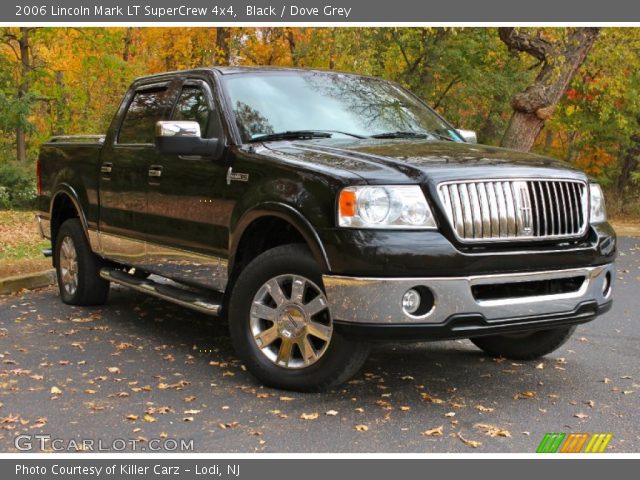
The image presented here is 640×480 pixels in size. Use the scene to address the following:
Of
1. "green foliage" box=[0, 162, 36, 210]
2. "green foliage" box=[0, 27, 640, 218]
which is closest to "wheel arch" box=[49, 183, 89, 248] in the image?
"green foliage" box=[0, 27, 640, 218]

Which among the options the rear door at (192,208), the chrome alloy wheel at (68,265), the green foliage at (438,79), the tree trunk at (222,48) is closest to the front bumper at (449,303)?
the rear door at (192,208)

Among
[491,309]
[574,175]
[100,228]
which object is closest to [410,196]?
[491,309]

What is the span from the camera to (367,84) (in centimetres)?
683

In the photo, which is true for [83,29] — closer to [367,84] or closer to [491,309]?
[367,84]

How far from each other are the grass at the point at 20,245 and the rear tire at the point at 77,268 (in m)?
1.56

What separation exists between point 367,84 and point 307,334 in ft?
8.04

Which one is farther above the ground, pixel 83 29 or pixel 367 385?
pixel 83 29

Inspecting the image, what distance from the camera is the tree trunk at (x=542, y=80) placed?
1677 centimetres

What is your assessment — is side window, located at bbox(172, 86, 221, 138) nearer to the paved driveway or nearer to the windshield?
the windshield

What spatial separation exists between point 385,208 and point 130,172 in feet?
9.66

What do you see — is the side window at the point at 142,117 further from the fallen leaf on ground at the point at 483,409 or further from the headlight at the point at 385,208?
the fallen leaf on ground at the point at 483,409

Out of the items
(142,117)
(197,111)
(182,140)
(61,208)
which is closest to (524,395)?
(182,140)

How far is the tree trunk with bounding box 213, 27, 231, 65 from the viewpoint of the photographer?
31875mm

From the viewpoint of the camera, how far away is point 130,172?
7047mm
